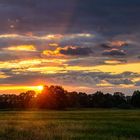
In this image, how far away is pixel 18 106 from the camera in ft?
534

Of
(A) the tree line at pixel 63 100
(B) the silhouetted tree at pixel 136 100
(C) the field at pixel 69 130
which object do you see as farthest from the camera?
(B) the silhouetted tree at pixel 136 100

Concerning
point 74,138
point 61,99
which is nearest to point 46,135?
point 74,138

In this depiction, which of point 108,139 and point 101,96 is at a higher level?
point 101,96

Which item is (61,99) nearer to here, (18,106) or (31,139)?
(18,106)

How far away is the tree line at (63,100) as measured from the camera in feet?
499

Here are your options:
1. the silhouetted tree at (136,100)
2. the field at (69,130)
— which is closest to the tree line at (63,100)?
the silhouetted tree at (136,100)

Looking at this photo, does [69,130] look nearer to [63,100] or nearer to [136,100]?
[63,100]

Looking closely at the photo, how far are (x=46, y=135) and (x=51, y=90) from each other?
12870cm

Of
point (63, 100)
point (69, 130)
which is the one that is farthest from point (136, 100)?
point (69, 130)

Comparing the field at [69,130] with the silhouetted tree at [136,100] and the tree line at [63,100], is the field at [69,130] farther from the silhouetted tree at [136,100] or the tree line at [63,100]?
the silhouetted tree at [136,100]

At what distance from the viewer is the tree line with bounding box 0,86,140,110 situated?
499 ft

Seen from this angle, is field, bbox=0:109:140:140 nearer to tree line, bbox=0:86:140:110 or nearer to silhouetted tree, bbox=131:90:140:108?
tree line, bbox=0:86:140:110

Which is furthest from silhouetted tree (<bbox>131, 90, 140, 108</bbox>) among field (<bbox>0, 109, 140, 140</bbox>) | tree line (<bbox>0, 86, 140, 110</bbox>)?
field (<bbox>0, 109, 140, 140</bbox>)

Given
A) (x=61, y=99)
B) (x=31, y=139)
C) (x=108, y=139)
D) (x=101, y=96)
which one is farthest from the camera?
(x=101, y=96)
